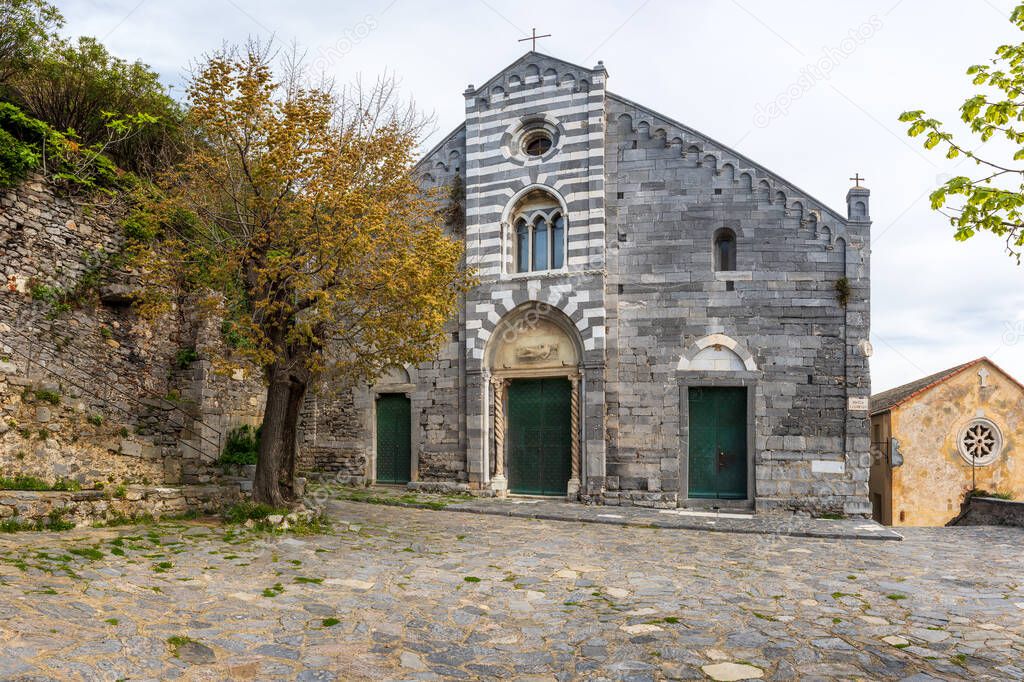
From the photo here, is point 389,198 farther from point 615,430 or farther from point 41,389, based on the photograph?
point 615,430

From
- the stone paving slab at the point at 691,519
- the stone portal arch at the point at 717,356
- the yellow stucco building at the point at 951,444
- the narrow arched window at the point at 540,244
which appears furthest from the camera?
the yellow stucco building at the point at 951,444

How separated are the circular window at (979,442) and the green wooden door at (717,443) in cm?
1221

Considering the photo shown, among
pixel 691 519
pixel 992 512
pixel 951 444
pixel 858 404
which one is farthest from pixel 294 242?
pixel 951 444

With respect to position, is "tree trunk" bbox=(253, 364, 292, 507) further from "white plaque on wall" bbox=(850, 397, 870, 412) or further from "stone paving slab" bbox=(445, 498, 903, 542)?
"white plaque on wall" bbox=(850, 397, 870, 412)

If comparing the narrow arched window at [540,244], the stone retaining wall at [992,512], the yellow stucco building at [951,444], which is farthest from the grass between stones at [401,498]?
the yellow stucco building at [951,444]

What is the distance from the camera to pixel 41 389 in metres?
10.7

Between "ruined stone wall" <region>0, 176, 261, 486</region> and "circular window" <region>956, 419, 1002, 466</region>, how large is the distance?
2235 centimetres

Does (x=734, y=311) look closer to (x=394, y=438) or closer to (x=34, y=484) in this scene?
(x=394, y=438)

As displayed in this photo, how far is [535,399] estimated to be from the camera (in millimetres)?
17703

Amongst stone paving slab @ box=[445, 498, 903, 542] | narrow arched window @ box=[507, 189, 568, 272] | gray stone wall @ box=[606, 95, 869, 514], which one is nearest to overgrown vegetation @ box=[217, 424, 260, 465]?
stone paving slab @ box=[445, 498, 903, 542]

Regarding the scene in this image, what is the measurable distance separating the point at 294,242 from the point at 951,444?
72.8 ft

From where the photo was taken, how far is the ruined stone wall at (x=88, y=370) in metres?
10.6

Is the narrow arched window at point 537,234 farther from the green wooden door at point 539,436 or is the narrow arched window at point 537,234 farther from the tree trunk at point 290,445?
the tree trunk at point 290,445

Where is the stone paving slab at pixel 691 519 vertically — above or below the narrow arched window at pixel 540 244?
below
